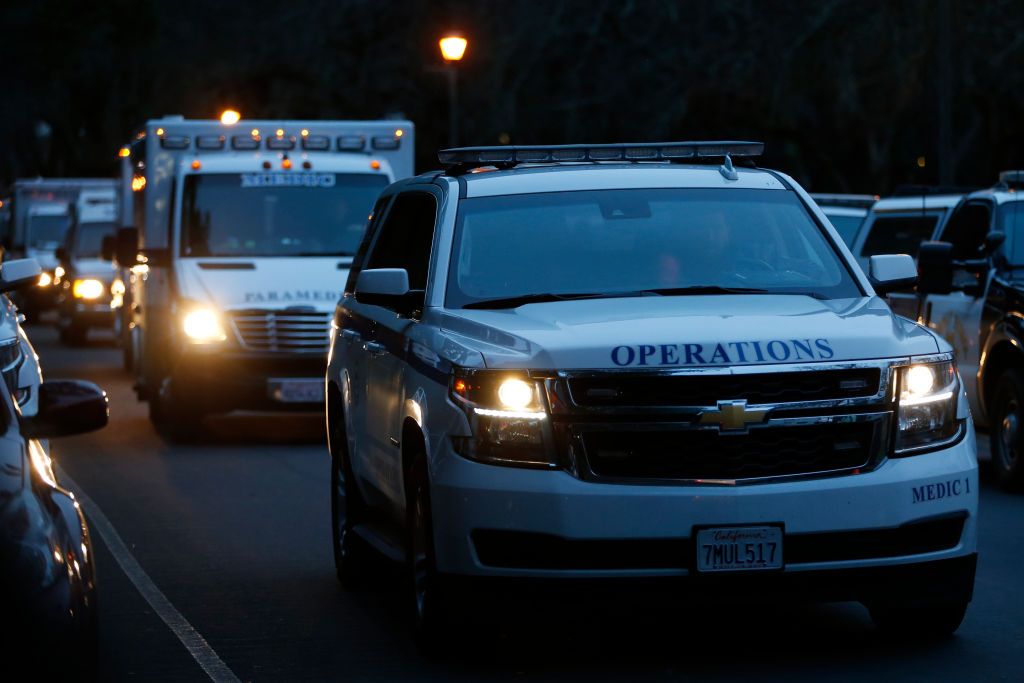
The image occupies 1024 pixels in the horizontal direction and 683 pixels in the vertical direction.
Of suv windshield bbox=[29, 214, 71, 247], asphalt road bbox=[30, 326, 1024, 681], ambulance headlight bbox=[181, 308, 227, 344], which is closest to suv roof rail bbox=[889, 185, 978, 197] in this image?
asphalt road bbox=[30, 326, 1024, 681]

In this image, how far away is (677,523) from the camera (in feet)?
23.5

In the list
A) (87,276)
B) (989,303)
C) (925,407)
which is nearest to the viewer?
(925,407)

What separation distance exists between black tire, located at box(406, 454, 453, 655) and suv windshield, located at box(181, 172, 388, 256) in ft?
33.0

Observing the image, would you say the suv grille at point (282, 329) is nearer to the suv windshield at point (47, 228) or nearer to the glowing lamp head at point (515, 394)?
the glowing lamp head at point (515, 394)

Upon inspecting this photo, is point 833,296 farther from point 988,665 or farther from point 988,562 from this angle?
point 988,562

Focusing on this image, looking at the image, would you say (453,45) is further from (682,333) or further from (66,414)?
(66,414)

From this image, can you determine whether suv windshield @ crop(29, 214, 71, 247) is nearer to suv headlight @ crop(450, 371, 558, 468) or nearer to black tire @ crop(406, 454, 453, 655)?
black tire @ crop(406, 454, 453, 655)

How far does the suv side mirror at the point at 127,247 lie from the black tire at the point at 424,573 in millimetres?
11377

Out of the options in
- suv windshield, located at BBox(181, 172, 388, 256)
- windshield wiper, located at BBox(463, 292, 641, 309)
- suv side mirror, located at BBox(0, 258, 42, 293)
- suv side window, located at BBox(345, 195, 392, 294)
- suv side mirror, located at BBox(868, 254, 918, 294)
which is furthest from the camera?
suv windshield, located at BBox(181, 172, 388, 256)

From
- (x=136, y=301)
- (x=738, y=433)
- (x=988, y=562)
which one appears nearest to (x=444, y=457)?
(x=738, y=433)

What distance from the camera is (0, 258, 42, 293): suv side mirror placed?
470 inches

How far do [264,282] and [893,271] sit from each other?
9517mm

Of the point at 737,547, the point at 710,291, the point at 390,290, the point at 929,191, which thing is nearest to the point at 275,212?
the point at 929,191

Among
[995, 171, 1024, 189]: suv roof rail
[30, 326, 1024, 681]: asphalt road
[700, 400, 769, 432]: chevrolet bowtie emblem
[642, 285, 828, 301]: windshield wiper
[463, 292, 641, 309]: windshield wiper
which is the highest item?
[995, 171, 1024, 189]: suv roof rail
